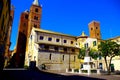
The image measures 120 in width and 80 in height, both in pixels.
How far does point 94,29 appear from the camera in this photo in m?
59.9

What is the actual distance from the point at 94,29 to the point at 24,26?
30588 mm

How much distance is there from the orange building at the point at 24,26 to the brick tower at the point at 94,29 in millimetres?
23679

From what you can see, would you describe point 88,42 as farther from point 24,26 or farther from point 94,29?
point 24,26

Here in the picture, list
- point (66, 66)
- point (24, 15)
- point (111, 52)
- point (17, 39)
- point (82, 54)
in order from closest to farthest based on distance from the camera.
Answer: point (111, 52) < point (82, 54) < point (66, 66) < point (17, 39) < point (24, 15)

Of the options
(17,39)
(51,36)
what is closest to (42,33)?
(51,36)

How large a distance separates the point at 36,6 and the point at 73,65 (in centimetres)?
3008

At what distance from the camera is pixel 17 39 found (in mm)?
55750

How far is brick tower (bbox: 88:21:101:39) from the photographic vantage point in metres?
59.8

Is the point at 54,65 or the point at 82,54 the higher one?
the point at 82,54

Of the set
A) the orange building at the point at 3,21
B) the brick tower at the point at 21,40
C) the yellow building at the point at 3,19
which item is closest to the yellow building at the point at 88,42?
the brick tower at the point at 21,40

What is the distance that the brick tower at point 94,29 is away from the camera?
196 feet

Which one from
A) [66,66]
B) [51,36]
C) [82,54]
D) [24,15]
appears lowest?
[66,66]

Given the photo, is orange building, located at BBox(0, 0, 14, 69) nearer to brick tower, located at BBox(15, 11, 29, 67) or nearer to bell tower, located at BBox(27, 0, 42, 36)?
brick tower, located at BBox(15, 11, 29, 67)

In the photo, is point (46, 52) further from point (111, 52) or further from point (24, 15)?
point (24, 15)
